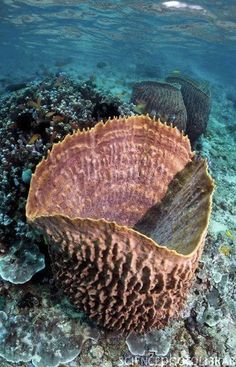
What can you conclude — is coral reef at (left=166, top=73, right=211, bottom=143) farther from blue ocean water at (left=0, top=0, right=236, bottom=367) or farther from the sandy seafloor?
the sandy seafloor

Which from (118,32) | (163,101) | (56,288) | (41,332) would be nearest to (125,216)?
(56,288)

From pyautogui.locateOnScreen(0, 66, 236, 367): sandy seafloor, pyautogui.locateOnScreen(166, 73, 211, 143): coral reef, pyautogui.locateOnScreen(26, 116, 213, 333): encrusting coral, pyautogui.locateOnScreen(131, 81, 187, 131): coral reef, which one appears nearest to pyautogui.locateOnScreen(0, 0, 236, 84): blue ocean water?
pyautogui.locateOnScreen(166, 73, 211, 143): coral reef

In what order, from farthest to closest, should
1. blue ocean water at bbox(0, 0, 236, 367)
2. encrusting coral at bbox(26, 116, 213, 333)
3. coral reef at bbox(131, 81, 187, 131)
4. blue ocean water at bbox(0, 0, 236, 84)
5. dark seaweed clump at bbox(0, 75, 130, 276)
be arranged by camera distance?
blue ocean water at bbox(0, 0, 236, 84), coral reef at bbox(131, 81, 187, 131), dark seaweed clump at bbox(0, 75, 130, 276), blue ocean water at bbox(0, 0, 236, 367), encrusting coral at bbox(26, 116, 213, 333)

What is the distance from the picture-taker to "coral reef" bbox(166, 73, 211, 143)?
8.12 metres

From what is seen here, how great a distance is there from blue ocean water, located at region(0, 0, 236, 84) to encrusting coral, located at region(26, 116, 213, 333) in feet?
59.1

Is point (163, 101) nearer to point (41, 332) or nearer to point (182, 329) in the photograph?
point (182, 329)

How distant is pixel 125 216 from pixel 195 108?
5.33m

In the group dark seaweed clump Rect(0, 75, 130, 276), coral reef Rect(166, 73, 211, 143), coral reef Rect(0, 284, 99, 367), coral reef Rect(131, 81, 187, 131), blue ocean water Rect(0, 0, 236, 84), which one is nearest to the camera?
coral reef Rect(0, 284, 99, 367)

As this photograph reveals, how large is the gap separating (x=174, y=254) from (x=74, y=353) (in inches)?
62.6

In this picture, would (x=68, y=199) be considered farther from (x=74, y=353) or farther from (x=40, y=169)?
(x=74, y=353)

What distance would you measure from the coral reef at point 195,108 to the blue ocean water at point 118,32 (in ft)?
42.1

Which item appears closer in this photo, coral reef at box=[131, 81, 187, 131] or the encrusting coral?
the encrusting coral

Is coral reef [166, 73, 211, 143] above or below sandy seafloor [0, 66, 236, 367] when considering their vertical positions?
above

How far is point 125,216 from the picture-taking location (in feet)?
12.9
